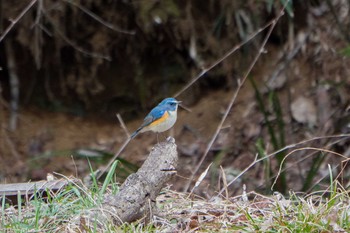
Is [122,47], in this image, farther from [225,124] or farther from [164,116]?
[164,116]

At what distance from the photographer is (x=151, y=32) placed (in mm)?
8352

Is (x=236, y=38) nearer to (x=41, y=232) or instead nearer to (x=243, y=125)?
(x=243, y=125)

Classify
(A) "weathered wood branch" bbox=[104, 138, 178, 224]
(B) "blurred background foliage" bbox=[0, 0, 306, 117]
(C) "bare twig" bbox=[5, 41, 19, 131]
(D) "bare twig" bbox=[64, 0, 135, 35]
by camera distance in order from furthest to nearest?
(C) "bare twig" bbox=[5, 41, 19, 131] < (B) "blurred background foliage" bbox=[0, 0, 306, 117] < (D) "bare twig" bbox=[64, 0, 135, 35] < (A) "weathered wood branch" bbox=[104, 138, 178, 224]

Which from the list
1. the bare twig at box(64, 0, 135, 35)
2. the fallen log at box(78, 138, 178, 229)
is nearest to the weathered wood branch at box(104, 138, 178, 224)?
the fallen log at box(78, 138, 178, 229)

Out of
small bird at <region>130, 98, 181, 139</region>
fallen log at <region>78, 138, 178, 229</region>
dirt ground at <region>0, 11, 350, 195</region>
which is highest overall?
small bird at <region>130, 98, 181, 139</region>

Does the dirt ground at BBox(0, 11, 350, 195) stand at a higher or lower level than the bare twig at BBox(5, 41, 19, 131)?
lower

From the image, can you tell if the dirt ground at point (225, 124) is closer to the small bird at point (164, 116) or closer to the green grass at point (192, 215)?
the small bird at point (164, 116)

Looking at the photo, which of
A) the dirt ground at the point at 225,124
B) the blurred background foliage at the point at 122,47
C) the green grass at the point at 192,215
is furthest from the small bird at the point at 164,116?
the dirt ground at the point at 225,124

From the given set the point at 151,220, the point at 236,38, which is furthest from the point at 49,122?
the point at 151,220

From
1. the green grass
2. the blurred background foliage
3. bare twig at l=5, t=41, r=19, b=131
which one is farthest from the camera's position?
bare twig at l=5, t=41, r=19, b=131

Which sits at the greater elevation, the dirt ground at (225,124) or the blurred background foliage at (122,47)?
the blurred background foliage at (122,47)

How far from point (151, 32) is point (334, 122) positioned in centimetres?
185

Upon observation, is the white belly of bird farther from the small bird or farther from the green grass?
the green grass

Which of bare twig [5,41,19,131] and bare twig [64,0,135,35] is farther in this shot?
bare twig [5,41,19,131]
